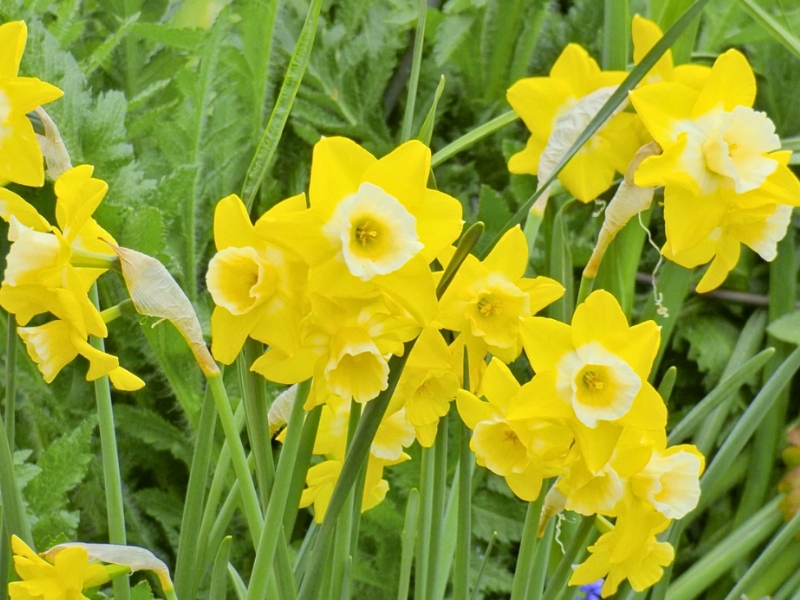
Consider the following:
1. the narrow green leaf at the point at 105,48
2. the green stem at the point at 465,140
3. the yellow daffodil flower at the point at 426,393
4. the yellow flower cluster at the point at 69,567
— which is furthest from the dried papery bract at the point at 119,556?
the narrow green leaf at the point at 105,48

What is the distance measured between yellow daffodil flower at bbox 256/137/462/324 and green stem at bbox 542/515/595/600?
0.39 feet

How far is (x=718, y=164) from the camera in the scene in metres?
0.28

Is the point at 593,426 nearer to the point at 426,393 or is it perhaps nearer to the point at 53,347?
the point at 426,393

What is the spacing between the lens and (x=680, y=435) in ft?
1.45

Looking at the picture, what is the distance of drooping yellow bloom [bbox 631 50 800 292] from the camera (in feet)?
0.92

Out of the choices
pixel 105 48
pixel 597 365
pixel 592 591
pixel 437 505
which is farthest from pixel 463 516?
pixel 105 48

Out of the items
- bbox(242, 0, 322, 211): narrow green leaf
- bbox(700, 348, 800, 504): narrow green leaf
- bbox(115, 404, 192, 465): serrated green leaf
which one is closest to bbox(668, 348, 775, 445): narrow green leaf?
bbox(700, 348, 800, 504): narrow green leaf

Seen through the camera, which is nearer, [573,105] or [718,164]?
[718,164]

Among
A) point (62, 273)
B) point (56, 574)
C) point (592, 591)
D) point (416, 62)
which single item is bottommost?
point (592, 591)

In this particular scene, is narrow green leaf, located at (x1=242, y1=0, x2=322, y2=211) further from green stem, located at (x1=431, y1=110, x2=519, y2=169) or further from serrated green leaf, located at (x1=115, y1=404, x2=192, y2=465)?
serrated green leaf, located at (x1=115, y1=404, x2=192, y2=465)

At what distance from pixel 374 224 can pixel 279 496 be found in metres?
0.10

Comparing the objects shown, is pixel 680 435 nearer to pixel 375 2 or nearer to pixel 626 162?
pixel 626 162

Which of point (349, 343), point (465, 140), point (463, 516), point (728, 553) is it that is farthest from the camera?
point (728, 553)

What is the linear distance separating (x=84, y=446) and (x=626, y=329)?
1.30ft
